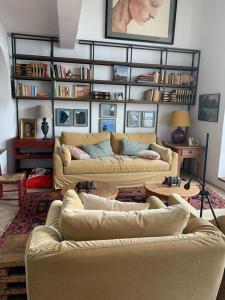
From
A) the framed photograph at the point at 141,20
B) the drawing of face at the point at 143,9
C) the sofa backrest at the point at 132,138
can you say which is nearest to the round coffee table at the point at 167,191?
the sofa backrest at the point at 132,138

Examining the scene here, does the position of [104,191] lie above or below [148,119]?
below

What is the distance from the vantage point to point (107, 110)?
4660 mm

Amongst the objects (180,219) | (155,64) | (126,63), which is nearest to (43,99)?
(126,63)

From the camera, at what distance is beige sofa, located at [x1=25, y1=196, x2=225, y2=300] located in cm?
103

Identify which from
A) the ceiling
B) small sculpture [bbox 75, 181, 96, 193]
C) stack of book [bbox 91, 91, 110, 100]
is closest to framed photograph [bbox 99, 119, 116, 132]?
stack of book [bbox 91, 91, 110, 100]

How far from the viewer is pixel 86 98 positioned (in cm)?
439

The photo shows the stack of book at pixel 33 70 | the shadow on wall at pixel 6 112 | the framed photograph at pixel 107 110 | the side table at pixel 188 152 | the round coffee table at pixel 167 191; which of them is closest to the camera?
the round coffee table at pixel 167 191

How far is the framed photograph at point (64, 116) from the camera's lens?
14.8 feet

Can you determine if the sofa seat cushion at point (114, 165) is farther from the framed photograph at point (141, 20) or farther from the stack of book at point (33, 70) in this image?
the framed photograph at point (141, 20)

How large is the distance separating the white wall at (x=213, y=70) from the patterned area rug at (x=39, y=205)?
66cm

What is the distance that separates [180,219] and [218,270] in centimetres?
31

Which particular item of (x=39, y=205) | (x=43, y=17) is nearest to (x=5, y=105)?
(x=43, y=17)

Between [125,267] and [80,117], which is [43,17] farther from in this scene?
[125,267]

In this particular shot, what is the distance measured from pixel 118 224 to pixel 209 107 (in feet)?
12.4
